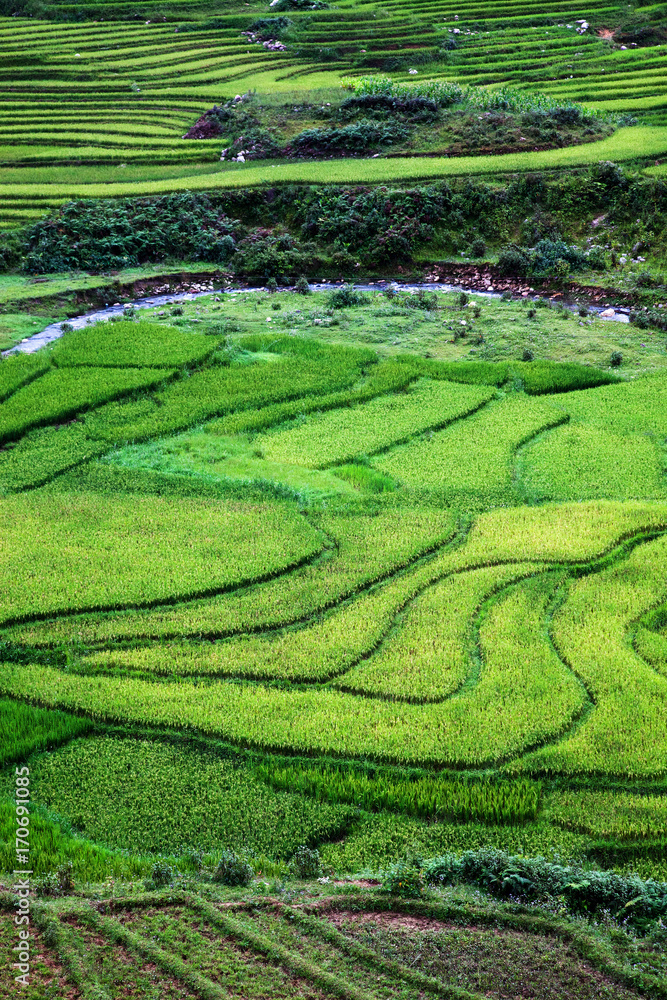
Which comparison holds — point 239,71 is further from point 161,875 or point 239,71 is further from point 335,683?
point 161,875

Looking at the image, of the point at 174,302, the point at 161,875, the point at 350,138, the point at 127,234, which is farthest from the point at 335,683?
the point at 350,138

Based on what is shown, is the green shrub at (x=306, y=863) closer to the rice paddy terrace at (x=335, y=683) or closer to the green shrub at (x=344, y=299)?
the rice paddy terrace at (x=335, y=683)

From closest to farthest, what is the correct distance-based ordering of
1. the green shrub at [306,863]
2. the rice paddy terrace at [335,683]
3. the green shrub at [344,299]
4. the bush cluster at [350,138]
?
1. the rice paddy terrace at [335,683]
2. the green shrub at [306,863]
3. the green shrub at [344,299]
4. the bush cluster at [350,138]

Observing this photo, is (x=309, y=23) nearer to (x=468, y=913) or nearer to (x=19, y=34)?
(x=19, y=34)

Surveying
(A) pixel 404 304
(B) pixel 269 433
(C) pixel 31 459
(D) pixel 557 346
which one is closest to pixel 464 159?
(A) pixel 404 304

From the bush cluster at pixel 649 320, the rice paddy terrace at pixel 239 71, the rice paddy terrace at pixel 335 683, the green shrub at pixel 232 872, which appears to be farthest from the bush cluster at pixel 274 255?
the green shrub at pixel 232 872

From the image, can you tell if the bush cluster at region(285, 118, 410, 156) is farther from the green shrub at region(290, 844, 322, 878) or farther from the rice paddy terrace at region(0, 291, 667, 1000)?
the green shrub at region(290, 844, 322, 878)
